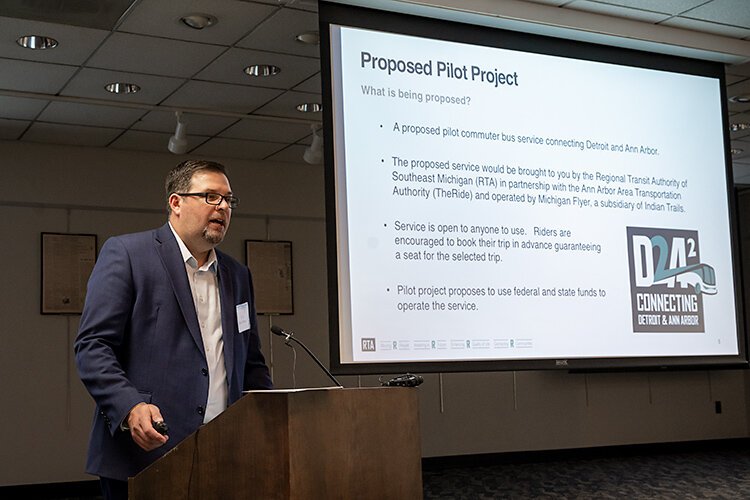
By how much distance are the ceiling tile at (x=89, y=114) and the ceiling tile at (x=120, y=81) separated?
23 centimetres

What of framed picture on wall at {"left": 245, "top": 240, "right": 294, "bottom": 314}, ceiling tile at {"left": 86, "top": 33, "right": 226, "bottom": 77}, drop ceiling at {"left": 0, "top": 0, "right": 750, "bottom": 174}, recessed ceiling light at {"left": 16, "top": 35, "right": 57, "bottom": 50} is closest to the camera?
drop ceiling at {"left": 0, "top": 0, "right": 750, "bottom": 174}

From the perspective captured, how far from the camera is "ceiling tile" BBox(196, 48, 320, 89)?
19.1 ft

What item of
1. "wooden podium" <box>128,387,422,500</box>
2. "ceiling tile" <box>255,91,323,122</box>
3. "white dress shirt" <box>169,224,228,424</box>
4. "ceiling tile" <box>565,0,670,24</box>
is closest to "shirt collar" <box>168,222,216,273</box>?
"white dress shirt" <box>169,224,228,424</box>

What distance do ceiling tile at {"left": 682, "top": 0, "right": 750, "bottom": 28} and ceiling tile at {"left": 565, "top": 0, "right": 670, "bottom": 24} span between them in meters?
0.19

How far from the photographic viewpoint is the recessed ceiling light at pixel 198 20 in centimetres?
511

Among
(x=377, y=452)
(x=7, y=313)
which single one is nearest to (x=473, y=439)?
(x=7, y=313)

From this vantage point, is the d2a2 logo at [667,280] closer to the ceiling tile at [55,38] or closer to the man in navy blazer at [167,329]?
the man in navy blazer at [167,329]

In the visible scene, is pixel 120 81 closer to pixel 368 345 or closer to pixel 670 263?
pixel 368 345

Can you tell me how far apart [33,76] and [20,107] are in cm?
77

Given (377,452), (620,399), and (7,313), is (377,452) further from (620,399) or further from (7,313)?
(620,399)

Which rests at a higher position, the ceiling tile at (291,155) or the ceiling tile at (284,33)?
the ceiling tile at (284,33)

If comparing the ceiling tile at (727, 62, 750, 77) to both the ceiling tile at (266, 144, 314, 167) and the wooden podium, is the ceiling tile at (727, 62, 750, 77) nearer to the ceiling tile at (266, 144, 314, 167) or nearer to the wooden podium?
the ceiling tile at (266, 144, 314, 167)

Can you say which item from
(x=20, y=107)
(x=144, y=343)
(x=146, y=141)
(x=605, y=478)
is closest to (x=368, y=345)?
(x=144, y=343)

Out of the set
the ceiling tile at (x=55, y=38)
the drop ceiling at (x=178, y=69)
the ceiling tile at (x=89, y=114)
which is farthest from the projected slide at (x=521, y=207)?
the ceiling tile at (x=89, y=114)
